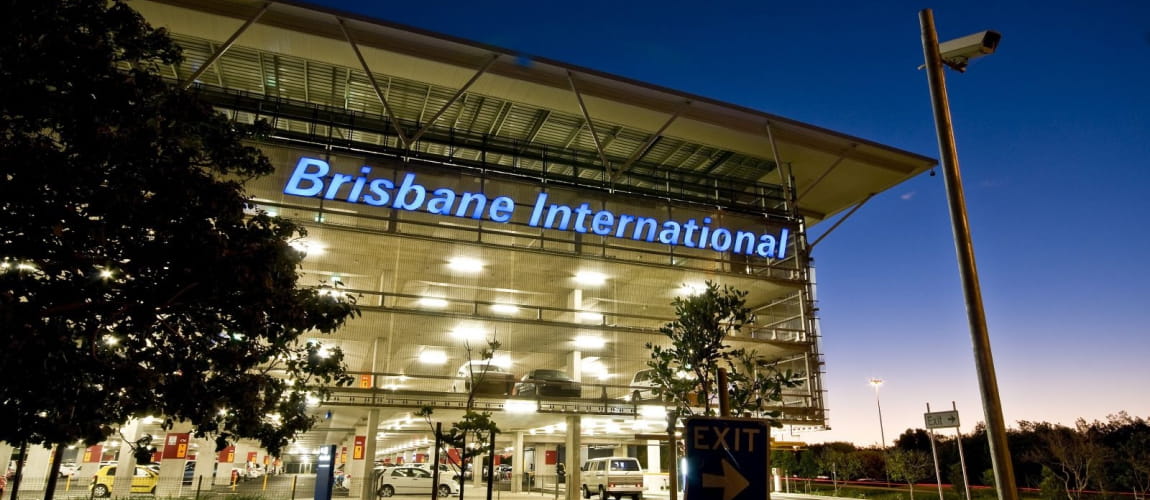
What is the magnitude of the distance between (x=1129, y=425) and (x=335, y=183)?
61843 millimetres

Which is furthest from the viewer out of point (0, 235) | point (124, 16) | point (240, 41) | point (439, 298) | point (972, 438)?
point (972, 438)

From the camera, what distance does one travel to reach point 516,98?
2259cm

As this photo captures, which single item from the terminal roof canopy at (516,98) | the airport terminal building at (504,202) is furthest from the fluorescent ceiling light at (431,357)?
the terminal roof canopy at (516,98)

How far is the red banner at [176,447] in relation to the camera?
2214 cm

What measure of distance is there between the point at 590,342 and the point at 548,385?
2.23 metres

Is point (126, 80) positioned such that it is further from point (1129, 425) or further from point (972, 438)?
point (972, 438)

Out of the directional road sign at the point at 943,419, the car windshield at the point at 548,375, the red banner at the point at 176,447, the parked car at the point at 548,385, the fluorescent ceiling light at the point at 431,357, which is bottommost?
the red banner at the point at 176,447

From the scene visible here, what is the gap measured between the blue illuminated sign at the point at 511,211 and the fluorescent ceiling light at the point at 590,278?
4.95ft

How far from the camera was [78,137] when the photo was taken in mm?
7430

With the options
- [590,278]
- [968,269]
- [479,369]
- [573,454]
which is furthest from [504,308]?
[968,269]

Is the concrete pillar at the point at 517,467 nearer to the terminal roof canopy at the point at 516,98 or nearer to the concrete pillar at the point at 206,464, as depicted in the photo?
the concrete pillar at the point at 206,464

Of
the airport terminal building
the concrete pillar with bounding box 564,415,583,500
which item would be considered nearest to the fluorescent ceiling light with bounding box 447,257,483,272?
the airport terminal building

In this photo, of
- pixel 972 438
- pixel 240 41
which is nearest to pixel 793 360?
pixel 240 41

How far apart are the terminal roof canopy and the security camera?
1509 centimetres
